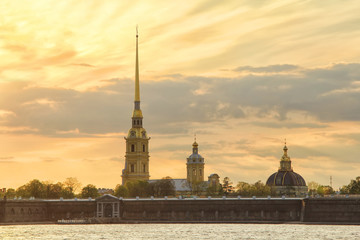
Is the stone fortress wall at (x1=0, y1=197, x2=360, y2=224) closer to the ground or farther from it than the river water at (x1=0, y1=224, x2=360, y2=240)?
farther from it

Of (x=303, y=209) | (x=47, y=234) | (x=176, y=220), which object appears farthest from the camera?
(x=176, y=220)

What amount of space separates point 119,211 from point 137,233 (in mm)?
51034

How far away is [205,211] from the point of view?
617 feet

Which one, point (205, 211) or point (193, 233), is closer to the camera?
point (193, 233)

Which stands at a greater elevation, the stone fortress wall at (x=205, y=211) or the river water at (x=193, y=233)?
the stone fortress wall at (x=205, y=211)

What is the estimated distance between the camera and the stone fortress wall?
174 m

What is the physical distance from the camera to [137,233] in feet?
481

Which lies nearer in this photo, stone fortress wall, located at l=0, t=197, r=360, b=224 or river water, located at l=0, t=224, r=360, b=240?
river water, located at l=0, t=224, r=360, b=240

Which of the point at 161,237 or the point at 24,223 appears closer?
the point at 161,237

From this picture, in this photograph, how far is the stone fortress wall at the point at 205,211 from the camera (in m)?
174

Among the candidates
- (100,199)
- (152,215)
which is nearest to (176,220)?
(152,215)

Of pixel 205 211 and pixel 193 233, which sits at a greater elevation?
pixel 205 211

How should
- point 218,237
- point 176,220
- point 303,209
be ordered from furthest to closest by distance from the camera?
point 176,220 → point 303,209 → point 218,237

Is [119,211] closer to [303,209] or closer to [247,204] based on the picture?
[247,204]
